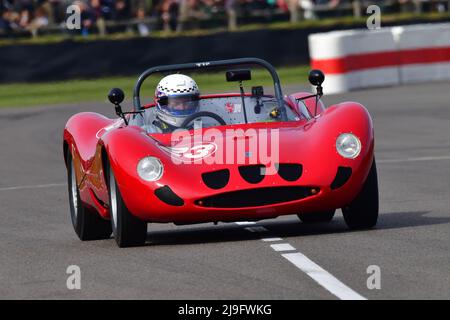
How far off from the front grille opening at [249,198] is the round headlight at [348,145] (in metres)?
0.49

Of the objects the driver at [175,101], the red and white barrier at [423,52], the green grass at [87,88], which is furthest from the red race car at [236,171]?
the green grass at [87,88]

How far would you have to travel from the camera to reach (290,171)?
9.64 metres

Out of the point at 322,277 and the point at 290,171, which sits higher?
the point at 290,171

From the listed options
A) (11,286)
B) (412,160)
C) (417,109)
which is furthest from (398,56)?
(11,286)

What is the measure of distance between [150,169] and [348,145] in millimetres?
1385

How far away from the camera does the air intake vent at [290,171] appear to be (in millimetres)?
9609

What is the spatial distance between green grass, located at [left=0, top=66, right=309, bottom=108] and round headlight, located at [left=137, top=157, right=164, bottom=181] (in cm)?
1946

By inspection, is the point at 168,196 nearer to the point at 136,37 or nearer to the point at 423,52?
the point at 423,52

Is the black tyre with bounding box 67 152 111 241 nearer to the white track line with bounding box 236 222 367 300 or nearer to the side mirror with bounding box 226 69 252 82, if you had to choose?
the side mirror with bounding box 226 69 252 82

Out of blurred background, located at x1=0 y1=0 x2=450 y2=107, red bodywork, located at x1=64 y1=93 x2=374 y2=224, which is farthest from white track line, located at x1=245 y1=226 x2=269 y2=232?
blurred background, located at x1=0 y1=0 x2=450 y2=107

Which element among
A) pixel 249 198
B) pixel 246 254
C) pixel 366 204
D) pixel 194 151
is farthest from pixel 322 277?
pixel 366 204

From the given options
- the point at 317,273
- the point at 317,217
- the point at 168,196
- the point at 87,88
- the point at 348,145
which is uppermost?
the point at 348,145

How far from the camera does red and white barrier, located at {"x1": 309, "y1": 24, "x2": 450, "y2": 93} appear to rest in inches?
1069

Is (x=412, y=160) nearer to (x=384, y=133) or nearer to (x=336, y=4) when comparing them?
(x=384, y=133)
